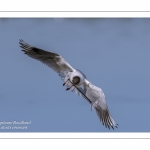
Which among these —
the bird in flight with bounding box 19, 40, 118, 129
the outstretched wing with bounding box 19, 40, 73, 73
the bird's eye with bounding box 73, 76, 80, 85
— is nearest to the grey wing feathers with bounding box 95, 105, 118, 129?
the bird in flight with bounding box 19, 40, 118, 129

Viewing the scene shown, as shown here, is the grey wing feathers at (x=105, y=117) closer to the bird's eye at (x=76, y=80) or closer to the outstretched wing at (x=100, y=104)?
the outstretched wing at (x=100, y=104)

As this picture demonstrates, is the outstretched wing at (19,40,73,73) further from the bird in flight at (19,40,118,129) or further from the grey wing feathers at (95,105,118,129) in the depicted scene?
the grey wing feathers at (95,105,118,129)

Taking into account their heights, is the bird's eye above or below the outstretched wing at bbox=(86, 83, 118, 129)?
above

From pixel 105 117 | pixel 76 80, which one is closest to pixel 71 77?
pixel 76 80

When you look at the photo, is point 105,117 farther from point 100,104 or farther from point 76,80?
point 76,80

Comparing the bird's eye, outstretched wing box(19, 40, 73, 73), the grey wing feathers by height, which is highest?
outstretched wing box(19, 40, 73, 73)
